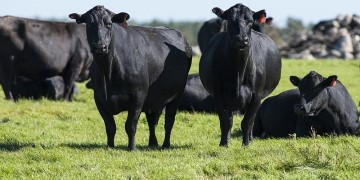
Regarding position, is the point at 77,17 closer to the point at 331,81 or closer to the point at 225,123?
the point at 225,123

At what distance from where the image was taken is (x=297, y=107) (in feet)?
42.1

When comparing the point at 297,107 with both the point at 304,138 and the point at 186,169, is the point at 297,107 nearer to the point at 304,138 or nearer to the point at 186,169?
the point at 304,138

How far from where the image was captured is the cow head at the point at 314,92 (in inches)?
516

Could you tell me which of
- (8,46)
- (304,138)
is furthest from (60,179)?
(8,46)

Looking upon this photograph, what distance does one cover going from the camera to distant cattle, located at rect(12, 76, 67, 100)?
65.9 ft

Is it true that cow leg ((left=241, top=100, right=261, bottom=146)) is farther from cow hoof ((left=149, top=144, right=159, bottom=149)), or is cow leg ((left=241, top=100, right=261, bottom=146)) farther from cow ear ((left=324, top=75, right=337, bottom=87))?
cow ear ((left=324, top=75, right=337, bottom=87))

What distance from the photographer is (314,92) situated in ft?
43.4

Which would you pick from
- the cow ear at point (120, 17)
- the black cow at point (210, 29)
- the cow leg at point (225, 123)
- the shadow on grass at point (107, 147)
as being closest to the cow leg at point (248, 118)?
the cow leg at point (225, 123)

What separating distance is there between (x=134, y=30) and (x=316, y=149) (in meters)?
3.40

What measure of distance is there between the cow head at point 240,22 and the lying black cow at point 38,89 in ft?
31.7

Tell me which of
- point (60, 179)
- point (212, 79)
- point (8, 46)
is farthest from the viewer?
point (8, 46)

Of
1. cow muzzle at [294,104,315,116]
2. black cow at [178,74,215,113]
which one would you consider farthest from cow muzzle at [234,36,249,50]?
black cow at [178,74,215,113]

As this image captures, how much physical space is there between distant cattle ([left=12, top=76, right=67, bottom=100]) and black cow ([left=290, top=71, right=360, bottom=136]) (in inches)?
334

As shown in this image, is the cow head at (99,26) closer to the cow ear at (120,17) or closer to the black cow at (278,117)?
the cow ear at (120,17)
